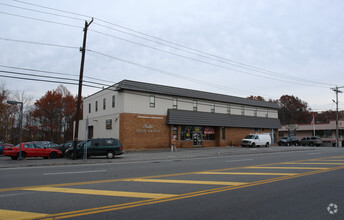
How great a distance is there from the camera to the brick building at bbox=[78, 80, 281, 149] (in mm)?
28688

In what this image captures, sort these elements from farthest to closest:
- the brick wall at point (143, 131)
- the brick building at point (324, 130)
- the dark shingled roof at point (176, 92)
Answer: the brick building at point (324, 130) → the dark shingled roof at point (176, 92) → the brick wall at point (143, 131)

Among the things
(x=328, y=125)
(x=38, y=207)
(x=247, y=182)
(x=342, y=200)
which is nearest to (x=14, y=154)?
(x=38, y=207)

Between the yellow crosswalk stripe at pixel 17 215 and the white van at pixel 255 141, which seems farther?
the white van at pixel 255 141

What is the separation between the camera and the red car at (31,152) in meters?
19.8

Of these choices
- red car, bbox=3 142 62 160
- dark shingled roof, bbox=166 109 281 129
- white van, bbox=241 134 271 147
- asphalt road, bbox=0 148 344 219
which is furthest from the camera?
white van, bbox=241 134 271 147

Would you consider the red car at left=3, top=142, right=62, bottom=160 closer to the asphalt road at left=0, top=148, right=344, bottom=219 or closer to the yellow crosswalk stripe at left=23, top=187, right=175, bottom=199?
the asphalt road at left=0, top=148, right=344, bottom=219

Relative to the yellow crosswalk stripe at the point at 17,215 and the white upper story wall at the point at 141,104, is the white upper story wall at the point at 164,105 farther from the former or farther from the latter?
the yellow crosswalk stripe at the point at 17,215

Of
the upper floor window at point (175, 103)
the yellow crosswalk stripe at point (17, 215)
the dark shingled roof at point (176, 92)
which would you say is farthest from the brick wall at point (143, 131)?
the yellow crosswalk stripe at point (17, 215)

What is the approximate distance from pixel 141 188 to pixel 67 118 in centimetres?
5395

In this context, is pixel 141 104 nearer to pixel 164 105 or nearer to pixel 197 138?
pixel 164 105

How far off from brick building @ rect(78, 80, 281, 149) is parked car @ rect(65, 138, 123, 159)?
283 inches

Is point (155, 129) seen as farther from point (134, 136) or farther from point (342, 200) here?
point (342, 200)

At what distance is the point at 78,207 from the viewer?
5.85 meters

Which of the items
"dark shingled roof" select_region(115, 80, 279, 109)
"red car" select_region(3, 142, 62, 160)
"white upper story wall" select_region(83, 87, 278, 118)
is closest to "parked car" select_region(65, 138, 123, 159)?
"red car" select_region(3, 142, 62, 160)
